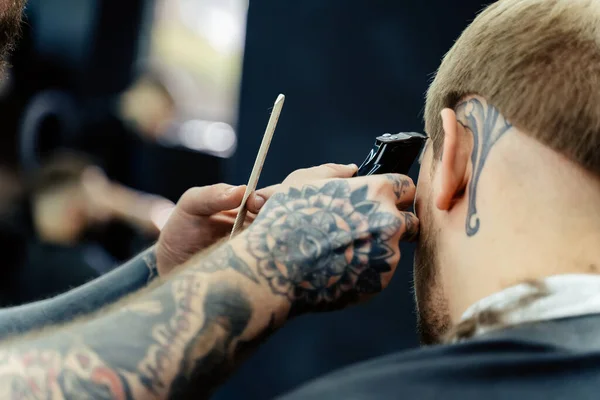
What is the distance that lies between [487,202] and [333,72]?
3.78 ft

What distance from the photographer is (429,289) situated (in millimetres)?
996

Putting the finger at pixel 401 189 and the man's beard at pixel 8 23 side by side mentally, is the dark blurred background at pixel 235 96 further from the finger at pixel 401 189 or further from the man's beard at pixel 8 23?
the finger at pixel 401 189

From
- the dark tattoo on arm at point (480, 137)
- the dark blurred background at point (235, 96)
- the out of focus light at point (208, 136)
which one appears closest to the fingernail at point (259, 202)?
the dark tattoo on arm at point (480, 137)

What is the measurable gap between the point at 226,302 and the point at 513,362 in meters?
0.38

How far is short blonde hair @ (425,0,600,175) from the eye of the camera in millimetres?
857

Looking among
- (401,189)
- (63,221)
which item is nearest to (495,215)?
(401,189)

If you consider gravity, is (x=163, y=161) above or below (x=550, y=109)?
below

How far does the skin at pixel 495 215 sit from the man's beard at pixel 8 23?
1109 millimetres

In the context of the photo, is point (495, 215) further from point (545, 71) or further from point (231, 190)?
point (231, 190)

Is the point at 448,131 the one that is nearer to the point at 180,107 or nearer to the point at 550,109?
the point at 550,109

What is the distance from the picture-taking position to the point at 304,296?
92cm

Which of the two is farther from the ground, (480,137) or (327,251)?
(480,137)

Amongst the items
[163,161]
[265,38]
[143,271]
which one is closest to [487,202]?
[143,271]

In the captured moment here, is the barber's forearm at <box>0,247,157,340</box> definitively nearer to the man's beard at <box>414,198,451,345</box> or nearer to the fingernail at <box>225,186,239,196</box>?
the fingernail at <box>225,186,239,196</box>
